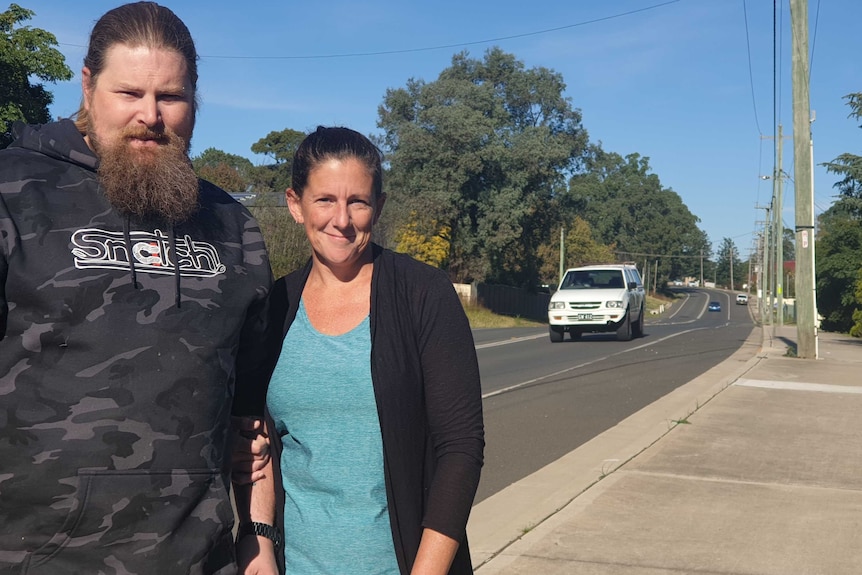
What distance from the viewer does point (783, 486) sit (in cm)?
695

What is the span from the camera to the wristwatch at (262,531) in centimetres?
233

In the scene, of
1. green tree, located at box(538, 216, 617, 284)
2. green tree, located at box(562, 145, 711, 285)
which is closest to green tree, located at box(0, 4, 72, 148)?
green tree, located at box(538, 216, 617, 284)

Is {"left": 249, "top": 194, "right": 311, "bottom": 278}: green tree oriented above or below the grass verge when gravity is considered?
above

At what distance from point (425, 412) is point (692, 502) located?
4564 mm

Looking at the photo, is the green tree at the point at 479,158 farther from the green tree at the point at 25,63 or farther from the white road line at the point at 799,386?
the white road line at the point at 799,386

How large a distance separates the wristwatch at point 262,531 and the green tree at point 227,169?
53.6m

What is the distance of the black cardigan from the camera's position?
225 centimetres

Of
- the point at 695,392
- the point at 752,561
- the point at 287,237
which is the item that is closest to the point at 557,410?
the point at 695,392

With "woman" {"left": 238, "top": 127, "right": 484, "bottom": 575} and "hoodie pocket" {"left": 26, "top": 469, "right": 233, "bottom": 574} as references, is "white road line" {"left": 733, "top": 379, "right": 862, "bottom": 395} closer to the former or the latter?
"woman" {"left": 238, "top": 127, "right": 484, "bottom": 575}

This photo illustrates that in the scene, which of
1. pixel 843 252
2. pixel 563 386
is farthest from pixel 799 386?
pixel 843 252

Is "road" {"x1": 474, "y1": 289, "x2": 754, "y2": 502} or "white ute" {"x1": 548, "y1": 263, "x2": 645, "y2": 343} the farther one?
"white ute" {"x1": 548, "y1": 263, "x2": 645, "y2": 343}

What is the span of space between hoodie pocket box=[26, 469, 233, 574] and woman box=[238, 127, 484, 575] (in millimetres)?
352

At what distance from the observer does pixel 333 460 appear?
229 centimetres

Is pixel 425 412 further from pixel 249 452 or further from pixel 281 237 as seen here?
pixel 281 237
